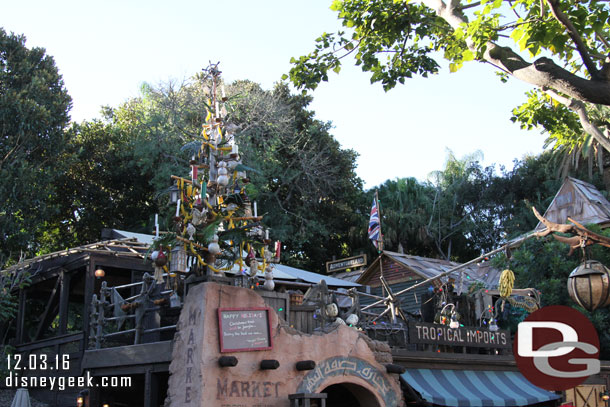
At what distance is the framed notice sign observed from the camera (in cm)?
930

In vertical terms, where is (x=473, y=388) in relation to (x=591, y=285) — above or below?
below

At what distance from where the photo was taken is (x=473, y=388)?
1294cm

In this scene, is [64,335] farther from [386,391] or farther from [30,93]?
[30,93]

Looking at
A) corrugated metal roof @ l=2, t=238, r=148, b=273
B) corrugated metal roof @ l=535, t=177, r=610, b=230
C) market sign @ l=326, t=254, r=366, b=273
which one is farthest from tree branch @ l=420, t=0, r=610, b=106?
corrugated metal roof @ l=535, t=177, r=610, b=230

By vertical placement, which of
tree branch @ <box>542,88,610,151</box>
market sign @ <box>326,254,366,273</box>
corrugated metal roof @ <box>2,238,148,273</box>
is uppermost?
market sign @ <box>326,254,366,273</box>

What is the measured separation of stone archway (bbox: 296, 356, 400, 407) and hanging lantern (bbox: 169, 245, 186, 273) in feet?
8.44

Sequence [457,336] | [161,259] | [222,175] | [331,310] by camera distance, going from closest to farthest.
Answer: [161,259] < [222,175] < [331,310] < [457,336]

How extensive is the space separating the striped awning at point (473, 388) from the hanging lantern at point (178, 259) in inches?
190

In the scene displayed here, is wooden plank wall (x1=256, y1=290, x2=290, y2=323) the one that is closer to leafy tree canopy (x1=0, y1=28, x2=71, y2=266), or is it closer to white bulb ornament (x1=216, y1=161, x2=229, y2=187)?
white bulb ornament (x1=216, y1=161, x2=229, y2=187)

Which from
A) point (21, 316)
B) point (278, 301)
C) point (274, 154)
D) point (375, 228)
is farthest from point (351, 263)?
point (274, 154)

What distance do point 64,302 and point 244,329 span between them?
8.06 m

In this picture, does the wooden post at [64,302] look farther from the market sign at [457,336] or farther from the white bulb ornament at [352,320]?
the market sign at [457,336]

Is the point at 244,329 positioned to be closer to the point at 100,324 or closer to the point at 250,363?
the point at 250,363

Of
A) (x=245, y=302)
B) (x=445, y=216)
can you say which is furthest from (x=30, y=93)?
(x=445, y=216)
